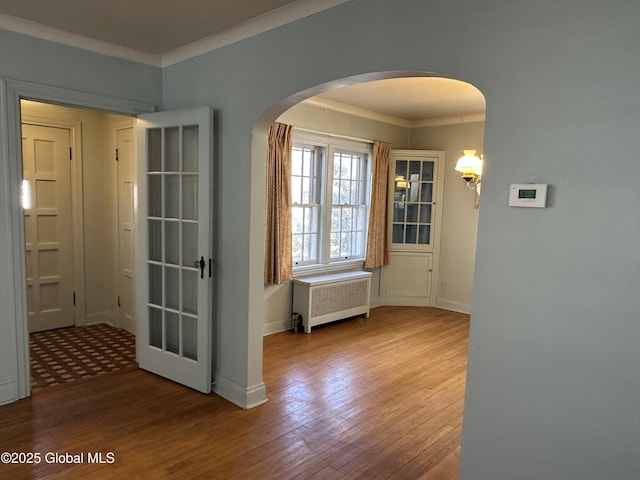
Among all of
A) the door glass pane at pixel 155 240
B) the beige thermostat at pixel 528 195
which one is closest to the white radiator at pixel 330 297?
the door glass pane at pixel 155 240

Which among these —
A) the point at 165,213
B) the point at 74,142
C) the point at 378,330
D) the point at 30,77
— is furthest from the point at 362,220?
the point at 30,77

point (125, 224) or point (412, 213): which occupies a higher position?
point (412, 213)

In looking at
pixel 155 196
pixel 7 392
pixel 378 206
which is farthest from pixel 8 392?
pixel 378 206

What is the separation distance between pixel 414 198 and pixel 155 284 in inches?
162

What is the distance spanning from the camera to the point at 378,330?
5320 millimetres

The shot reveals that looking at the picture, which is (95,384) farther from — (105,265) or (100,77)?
(100,77)

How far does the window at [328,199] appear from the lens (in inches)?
211

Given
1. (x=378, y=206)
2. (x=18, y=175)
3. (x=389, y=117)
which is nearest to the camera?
(x=18, y=175)

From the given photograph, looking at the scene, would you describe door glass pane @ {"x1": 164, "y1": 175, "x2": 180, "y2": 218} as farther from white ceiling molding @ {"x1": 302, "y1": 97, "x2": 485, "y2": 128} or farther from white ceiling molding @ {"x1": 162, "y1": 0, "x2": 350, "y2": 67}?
white ceiling molding @ {"x1": 302, "y1": 97, "x2": 485, "y2": 128}

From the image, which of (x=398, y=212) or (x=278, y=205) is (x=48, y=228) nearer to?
(x=278, y=205)

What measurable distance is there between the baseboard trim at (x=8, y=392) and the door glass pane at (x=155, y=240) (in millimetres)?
1329

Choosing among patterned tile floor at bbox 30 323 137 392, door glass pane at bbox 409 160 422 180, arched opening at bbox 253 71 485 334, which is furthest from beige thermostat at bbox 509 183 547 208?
door glass pane at bbox 409 160 422 180

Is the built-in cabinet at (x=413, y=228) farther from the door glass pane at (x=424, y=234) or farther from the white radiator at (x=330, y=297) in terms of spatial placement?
the white radiator at (x=330, y=297)

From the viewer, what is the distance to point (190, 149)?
3.42m
